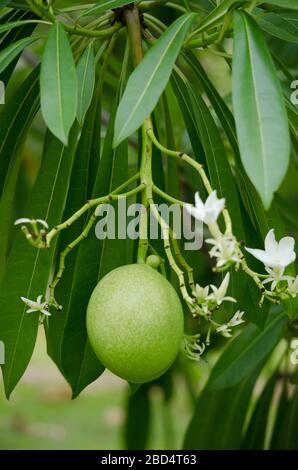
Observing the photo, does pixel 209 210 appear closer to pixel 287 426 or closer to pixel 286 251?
pixel 286 251

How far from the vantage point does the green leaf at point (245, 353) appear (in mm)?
1858

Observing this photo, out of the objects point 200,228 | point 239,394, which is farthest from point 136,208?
point 239,394

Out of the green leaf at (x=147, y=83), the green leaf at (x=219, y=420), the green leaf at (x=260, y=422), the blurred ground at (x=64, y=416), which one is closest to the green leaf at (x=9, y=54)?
the green leaf at (x=147, y=83)

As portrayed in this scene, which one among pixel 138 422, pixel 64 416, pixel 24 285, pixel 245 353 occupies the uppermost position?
pixel 24 285

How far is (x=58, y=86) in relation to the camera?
992mm

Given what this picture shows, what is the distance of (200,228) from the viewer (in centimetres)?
214

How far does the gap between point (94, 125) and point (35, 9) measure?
298 mm

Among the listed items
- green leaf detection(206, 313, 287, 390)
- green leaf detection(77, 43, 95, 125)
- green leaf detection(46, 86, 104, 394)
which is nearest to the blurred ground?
green leaf detection(206, 313, 287, 390)

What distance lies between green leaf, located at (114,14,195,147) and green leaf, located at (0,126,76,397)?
415 mm

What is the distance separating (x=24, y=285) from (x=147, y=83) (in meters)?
0.48

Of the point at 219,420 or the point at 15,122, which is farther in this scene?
the point at 219,420

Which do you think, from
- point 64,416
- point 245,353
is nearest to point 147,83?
point 245,353

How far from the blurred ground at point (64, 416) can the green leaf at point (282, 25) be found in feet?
11.3

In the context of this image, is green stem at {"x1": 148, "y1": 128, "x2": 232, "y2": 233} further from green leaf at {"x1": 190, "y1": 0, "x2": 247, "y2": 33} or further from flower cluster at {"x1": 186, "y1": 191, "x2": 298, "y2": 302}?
green leaf at {"x1": 190, "y1": 0, "x2": 247, "y2": 33}
